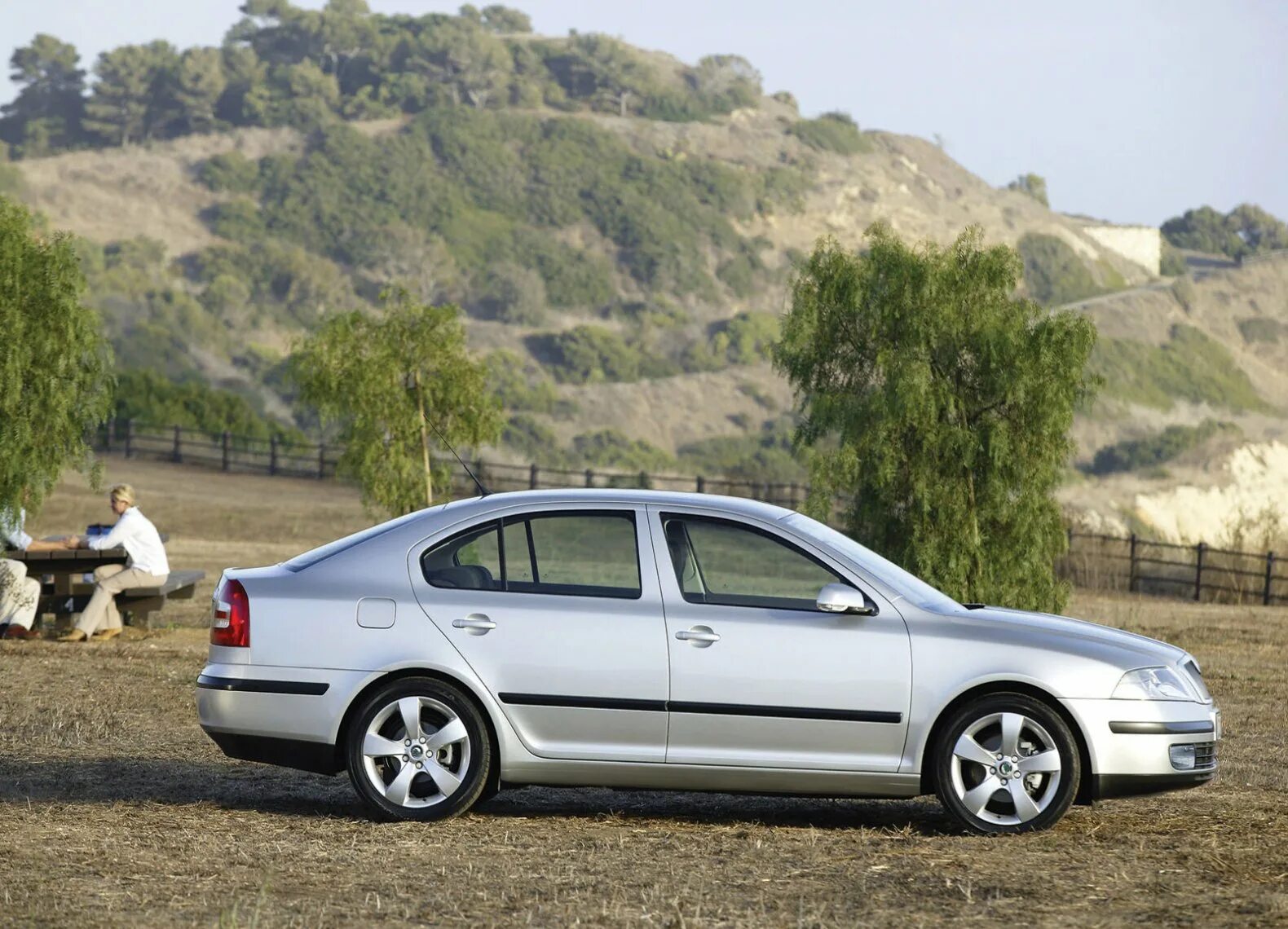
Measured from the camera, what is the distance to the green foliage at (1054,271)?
437ft

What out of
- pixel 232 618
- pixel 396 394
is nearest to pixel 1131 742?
pixel 232 618

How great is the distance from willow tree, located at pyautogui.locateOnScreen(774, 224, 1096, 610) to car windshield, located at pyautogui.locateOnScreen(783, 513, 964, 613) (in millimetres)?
8527

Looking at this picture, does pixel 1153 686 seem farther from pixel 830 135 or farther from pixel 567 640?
pixel 830 135

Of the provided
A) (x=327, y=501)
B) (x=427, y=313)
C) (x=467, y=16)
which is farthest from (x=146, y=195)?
(x=427, y=313)

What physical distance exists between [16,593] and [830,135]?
474 ft

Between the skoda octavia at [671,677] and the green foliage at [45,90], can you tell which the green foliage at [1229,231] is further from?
the skoda octavia at [671,677]

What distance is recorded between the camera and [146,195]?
130 meters

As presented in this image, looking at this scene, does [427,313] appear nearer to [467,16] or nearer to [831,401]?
[831,401]

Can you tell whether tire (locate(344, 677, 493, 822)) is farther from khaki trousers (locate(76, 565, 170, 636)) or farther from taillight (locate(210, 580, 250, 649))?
khaki trousers (locate(76, 565, 170, 636))

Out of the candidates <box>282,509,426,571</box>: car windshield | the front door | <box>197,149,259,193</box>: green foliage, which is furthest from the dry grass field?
<box>197,149,259,193</box>: green foliage

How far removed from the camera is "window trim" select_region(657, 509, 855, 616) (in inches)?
328

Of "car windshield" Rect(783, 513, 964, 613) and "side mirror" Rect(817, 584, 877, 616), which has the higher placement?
"car windshield" Rect(783, 513, 964, 613)

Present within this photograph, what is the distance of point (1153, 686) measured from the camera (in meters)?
8.22

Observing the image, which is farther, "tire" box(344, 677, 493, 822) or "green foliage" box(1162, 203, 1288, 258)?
"green foliage" box(1162, 203, 1288, 258)
